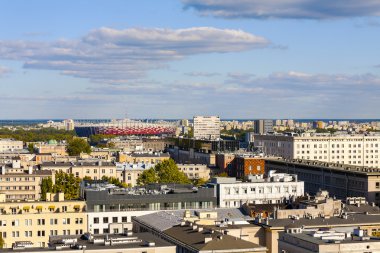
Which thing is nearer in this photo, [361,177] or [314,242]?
[314,242]

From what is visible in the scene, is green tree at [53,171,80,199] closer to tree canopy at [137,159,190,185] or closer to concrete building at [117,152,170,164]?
tree canopy at [137,159,190,185]

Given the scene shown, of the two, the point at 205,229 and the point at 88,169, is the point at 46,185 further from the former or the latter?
the point at 205,229

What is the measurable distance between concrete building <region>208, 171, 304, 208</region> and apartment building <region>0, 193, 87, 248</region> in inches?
990

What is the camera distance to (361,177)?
417 feet

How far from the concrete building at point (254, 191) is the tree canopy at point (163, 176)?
982 inches

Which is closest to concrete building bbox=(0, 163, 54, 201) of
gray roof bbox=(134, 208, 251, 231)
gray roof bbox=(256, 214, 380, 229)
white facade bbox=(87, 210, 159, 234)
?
white facade bbox=(87, 210, 159, 234)

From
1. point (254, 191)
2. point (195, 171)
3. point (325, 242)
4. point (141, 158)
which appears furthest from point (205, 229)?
point (141, 158)

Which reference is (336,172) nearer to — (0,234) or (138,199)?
(138,199)

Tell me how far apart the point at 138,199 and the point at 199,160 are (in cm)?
10888

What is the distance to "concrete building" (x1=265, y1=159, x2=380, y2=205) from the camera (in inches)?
4943

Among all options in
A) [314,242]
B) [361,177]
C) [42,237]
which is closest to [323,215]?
[314,242]

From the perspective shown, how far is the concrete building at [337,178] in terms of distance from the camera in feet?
412

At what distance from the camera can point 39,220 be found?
83188 mm

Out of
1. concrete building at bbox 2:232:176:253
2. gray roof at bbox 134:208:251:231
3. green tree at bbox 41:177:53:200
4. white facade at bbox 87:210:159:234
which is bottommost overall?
white facade at bbox 87:210:159:234
